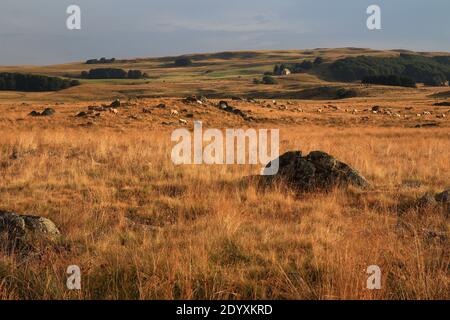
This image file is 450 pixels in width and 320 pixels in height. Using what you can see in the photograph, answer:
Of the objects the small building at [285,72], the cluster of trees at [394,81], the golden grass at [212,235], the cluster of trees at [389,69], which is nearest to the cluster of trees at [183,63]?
the small building at [285,72]

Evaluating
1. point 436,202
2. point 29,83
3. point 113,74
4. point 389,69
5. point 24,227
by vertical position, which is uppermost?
point 389,69

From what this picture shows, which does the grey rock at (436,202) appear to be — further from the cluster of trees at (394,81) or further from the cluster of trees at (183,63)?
the cluster of trees at (183,63)

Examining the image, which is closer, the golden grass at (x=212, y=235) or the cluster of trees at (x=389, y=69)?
the golden grass at (x=212, y=235)

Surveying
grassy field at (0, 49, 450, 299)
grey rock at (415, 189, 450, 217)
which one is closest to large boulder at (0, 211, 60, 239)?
grassy field at (0, 49, 450, 299)

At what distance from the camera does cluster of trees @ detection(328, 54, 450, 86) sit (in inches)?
5684

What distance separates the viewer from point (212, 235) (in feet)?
18.5

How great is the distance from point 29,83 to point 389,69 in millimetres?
116861

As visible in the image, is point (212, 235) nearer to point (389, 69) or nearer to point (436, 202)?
point (436, 202)

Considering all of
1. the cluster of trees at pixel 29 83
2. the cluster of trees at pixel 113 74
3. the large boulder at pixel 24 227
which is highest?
the cluster of trees at pixel 113 74

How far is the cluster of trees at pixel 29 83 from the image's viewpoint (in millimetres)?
106188

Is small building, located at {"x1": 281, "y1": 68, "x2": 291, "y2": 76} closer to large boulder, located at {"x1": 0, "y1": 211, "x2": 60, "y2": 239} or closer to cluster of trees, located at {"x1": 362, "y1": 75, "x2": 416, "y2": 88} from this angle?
cluster of trees, located at {"x1": 362, "y1": 75, "x2": 416, "y2": 88}

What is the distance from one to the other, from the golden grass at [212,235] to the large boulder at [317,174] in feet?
1.61

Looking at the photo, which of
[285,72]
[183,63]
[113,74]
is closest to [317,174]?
[285,72]

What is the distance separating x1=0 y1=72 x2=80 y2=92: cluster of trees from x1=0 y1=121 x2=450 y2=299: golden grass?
337ft
